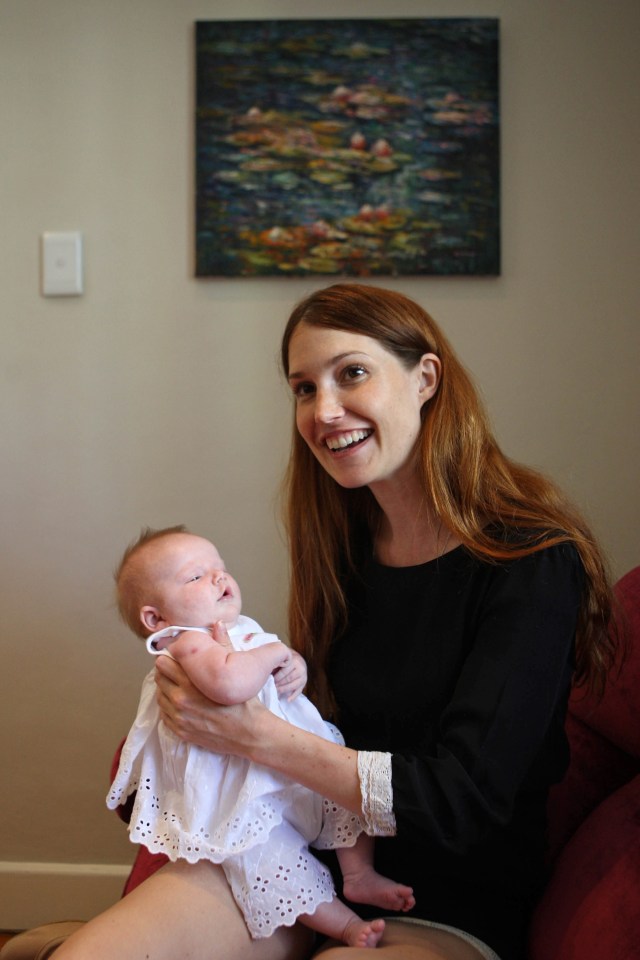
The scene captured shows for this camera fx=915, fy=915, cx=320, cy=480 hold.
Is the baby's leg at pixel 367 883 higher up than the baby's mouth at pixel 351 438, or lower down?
lower down

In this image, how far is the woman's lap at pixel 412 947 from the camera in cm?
118

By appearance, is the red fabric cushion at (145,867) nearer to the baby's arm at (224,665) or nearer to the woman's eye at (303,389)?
the baby's arm at (224,665)

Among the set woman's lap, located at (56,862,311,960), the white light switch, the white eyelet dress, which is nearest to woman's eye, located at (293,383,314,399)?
the white eyelet dress

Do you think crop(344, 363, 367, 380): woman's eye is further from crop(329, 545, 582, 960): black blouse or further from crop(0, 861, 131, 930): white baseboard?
crop(0, 861, 131, 930): white baseboard

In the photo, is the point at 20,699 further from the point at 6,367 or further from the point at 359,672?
the point at 359,672

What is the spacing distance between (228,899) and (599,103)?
6.37ft

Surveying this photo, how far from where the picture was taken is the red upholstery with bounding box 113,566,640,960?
1167mm

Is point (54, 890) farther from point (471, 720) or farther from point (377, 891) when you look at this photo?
point (471, 720)

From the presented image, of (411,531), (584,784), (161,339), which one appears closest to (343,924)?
(584,784)

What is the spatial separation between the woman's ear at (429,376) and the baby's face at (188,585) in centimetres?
43

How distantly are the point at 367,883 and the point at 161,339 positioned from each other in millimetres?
1439

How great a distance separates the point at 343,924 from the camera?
4.11 feet

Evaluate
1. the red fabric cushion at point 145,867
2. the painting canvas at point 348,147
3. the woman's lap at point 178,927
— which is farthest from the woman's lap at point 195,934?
the painting canvas at point 348,147

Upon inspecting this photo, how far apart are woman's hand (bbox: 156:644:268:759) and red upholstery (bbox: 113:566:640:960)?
367 mm
